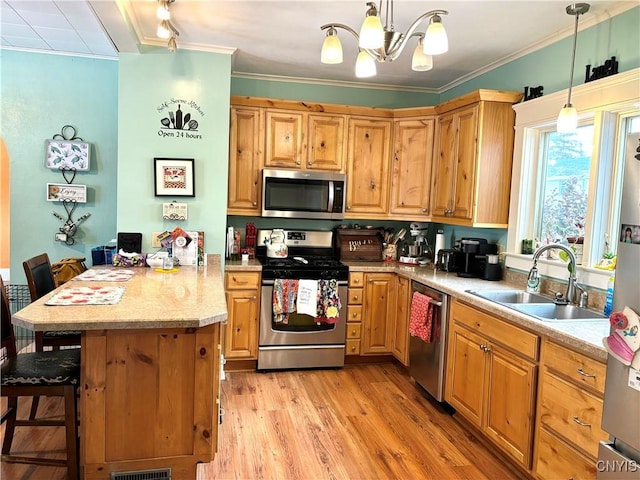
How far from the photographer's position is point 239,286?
3703 millimetres

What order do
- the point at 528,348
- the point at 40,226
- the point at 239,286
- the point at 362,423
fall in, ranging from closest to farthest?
the point at 528,348, the point at 362,423, the point at 239,286, the point at 40,226

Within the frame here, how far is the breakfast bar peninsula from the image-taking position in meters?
1.93

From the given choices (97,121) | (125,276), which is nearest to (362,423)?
(125,276)

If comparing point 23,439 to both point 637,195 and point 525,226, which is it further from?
point 525,226

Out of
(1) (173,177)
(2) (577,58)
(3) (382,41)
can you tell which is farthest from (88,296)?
(2) (577,58)

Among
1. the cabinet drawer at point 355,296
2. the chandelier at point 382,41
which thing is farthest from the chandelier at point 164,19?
the cabinet drawer at point 355,296

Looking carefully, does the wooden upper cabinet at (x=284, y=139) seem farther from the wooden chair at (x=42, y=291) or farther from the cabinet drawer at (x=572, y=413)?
the cabinet drawer at (x=572, y=413)

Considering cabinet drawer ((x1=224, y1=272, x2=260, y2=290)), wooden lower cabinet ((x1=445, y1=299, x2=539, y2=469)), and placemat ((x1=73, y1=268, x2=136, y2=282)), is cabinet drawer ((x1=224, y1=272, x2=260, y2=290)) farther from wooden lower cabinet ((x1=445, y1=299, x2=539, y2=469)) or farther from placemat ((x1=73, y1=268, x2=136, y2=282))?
wooden lower cabinet ((x1=445, y1=299, x2=539, y2=469))

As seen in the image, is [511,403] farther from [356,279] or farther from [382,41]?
[382,41]

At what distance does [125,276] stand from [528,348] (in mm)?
2305

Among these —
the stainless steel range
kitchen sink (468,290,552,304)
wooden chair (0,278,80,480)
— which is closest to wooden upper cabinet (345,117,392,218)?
the stainless steel range

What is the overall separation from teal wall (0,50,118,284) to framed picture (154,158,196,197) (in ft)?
2.86

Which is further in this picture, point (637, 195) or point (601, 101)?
point (601, 101)

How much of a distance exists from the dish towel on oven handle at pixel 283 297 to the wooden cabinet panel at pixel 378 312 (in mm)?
665
